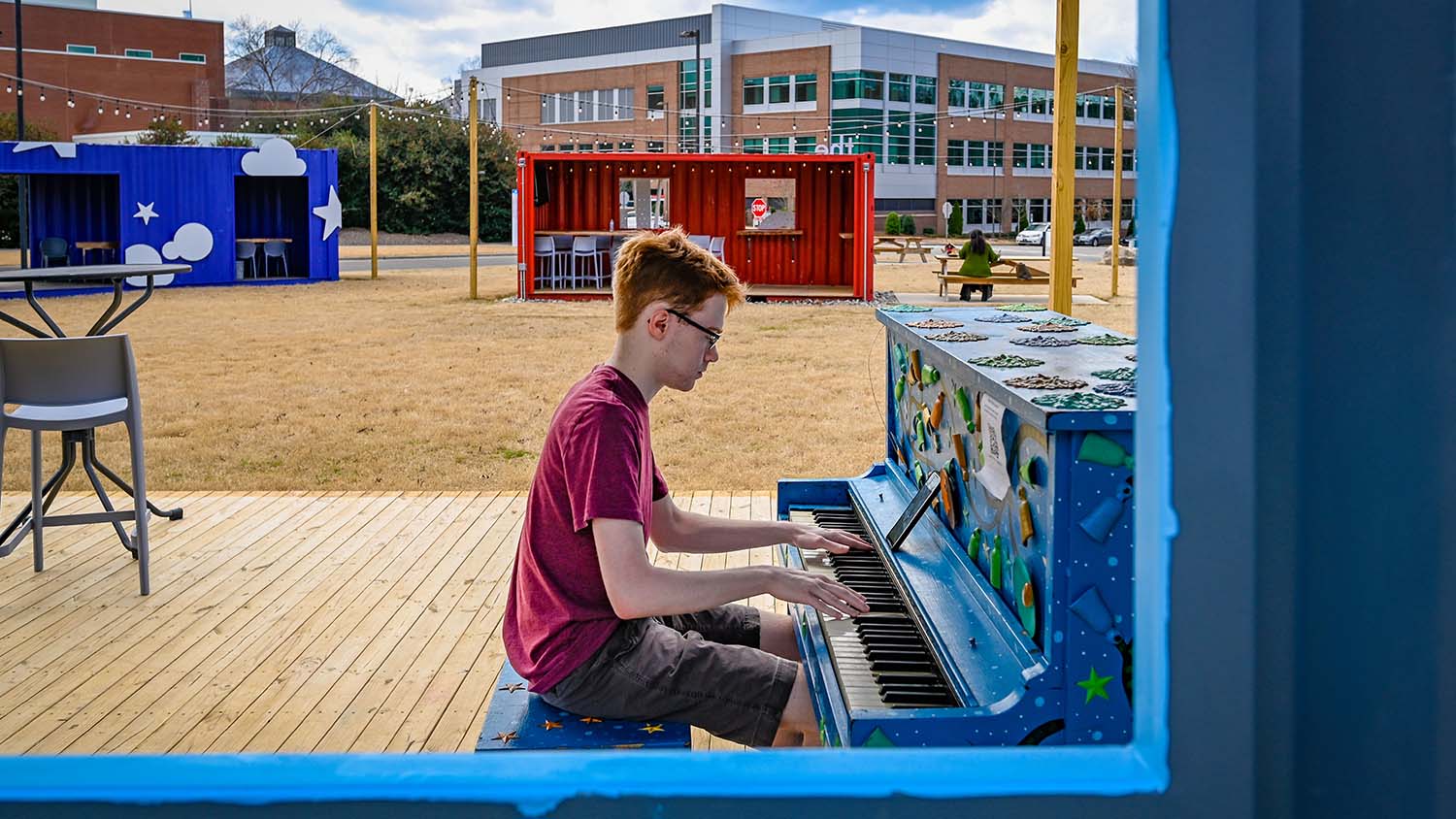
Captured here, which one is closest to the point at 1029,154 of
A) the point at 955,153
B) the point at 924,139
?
the point at 955,153

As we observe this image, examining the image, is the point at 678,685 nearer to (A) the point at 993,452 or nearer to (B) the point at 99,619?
(A) the point at 993,452

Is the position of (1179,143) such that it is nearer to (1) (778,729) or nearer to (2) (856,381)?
(1) (778,729)

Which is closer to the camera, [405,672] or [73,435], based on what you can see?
[405,672]

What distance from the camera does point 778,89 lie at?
53438 mm

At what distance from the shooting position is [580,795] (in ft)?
3.96

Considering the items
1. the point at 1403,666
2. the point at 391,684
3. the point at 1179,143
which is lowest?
the point at 391,684

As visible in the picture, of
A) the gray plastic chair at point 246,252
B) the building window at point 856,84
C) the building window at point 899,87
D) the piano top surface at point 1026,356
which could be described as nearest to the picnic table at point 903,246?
the building window at point 856,84

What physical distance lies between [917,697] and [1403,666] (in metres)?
1.29

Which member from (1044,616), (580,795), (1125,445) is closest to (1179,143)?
(580,795)

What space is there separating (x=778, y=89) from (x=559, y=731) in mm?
52418

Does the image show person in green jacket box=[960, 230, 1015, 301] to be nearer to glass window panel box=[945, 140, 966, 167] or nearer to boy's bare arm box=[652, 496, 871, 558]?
boy's bare arm box=[652, 496, 871, 558]

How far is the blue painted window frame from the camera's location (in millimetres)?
1188

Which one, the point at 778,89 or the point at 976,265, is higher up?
the point at 778,89

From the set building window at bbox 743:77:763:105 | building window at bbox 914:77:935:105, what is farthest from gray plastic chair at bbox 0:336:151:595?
building window at bbox 914:77:935:105
